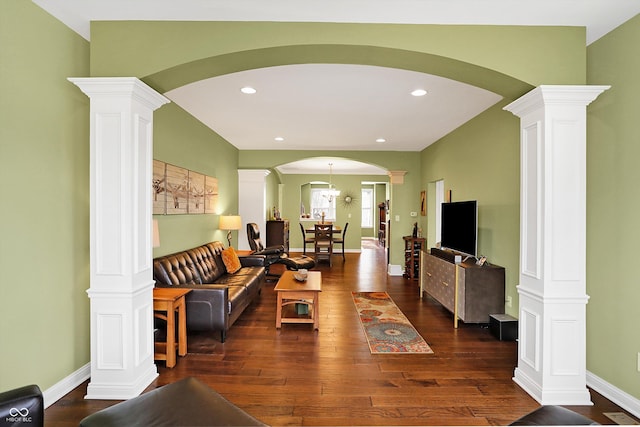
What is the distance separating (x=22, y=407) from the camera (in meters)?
1.35

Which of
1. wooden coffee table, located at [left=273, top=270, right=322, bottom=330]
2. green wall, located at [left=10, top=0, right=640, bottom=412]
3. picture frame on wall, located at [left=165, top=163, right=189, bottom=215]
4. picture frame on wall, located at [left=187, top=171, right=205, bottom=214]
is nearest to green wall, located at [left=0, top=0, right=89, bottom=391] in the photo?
green wall, located at [left=10, top=0, right=640, bottom=412]

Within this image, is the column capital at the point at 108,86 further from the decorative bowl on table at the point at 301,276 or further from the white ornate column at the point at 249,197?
the white ornate column at the point at 249,197

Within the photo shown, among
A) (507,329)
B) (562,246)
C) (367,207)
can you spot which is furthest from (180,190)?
(367,207)

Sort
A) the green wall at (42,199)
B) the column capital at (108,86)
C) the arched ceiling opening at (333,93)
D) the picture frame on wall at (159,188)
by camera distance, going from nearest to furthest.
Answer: the green wall at (42,199) < the column capital at (108,86) < the arched ceiling opening at (333,93) < the picture frame on wall at (159,188)

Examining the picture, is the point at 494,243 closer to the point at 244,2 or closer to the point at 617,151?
the point at 617,151

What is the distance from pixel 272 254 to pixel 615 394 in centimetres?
538

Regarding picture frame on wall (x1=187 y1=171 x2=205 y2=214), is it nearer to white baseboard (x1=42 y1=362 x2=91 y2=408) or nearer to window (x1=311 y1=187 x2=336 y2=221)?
white baseboard (x1=42 y1=362 x2=91 y2=408)

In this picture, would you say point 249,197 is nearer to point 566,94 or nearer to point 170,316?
point 170,316

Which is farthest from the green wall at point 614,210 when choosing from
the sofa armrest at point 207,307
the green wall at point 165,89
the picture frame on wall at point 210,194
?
the picture frame on wall at point 210,194

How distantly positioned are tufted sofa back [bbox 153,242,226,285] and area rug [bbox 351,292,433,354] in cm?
207

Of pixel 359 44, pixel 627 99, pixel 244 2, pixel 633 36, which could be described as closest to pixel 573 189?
pixel 627 99

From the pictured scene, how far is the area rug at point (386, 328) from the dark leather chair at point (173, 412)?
1.87 meters

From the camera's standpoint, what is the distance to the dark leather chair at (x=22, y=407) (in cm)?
131

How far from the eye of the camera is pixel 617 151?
233cm
